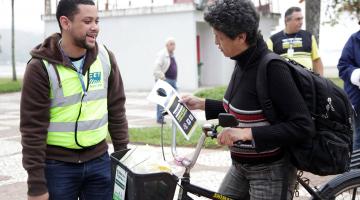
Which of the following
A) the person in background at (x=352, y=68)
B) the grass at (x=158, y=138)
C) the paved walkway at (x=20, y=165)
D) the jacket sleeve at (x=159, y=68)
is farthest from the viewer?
the jacket sleeve at (x=159, y=68)

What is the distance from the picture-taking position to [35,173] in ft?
9.42

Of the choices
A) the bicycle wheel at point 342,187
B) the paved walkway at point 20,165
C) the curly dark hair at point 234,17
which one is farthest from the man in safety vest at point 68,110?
the bicycle wheel at point 342,187

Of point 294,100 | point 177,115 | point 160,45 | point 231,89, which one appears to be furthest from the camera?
point 160,45

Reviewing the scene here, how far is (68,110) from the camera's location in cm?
299

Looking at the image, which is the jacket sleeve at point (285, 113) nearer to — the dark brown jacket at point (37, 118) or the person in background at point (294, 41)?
the dark brown jacket at point (37, 118)

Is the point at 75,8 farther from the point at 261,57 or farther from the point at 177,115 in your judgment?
the point at 261,57

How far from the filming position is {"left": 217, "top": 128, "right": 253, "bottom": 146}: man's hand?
8.50 feet

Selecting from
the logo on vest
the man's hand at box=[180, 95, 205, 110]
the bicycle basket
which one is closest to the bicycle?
the bicycle basket

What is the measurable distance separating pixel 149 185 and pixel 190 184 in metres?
0.48

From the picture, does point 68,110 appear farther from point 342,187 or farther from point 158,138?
point 158,138

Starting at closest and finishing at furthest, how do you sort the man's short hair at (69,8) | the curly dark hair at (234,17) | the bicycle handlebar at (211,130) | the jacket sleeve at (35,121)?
the bicycle handlebar at (211,130), the curly dark hair at (234,17), the jacket sleeve at (35,121), the man's short hair at (69,8)

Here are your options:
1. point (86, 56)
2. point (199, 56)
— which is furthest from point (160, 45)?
point (86, 56)

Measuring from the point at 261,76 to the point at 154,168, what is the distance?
680 millimetres

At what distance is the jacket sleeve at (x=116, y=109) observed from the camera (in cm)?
324
